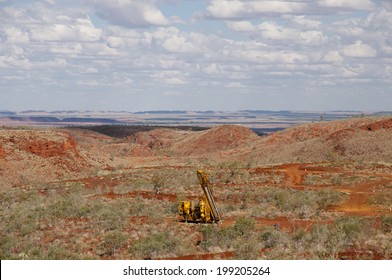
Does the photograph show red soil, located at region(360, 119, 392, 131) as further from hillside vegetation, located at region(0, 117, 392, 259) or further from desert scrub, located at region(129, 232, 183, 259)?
desert scrub, located at region(129, 232, 183, 259)

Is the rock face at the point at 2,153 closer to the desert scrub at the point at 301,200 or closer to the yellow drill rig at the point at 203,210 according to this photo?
the desert scrub at the point at 301,200

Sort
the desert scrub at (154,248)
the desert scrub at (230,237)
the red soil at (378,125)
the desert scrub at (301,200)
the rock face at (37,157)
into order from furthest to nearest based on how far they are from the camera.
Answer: the red soil at (378,125) → the rock face at (37,157) → the desert scrub at (301,200) → the desert scrub at (230,237) → the desert scrub at (154,248)

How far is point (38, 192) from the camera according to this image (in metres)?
40.7

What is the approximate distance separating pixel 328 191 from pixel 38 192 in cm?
1820

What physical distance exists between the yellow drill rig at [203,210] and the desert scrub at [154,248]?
517 cm

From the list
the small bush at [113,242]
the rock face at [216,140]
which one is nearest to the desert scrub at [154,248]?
the small bush at [113,242]

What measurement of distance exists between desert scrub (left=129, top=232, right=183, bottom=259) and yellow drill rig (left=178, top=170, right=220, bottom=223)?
5.17 meters

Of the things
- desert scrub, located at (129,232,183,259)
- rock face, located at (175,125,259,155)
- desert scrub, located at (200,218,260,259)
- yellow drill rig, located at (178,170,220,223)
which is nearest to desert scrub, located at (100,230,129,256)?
Result: desert scrub, located at (129,232,183,259)

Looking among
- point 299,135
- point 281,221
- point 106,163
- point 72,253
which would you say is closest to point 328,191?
point 281,221

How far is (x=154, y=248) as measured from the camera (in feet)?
66.3

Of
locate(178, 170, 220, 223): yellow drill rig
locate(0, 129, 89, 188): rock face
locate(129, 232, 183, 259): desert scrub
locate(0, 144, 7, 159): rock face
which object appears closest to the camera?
locate(129, 232, 183, 259): desert scrub

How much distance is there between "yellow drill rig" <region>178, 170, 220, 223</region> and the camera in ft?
85.0

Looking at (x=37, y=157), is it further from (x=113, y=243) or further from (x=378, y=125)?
(x=113, y=243)

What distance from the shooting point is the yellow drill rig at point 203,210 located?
2591cm
